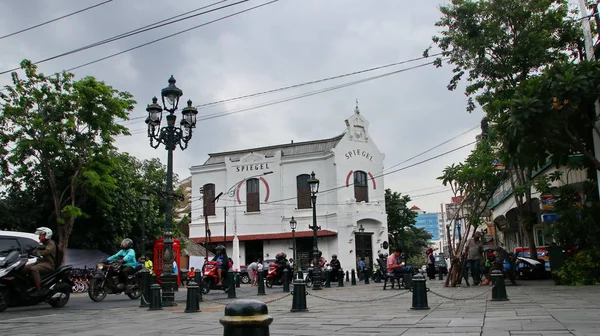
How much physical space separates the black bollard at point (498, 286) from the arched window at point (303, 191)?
1046 inches

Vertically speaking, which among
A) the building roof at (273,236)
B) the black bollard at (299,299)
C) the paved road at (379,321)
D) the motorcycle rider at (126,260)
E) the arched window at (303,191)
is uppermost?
the arched window at (303,191)

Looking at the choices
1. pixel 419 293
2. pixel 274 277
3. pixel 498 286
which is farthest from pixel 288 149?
pixel 419 293

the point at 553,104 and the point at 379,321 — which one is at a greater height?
the point at 553,104

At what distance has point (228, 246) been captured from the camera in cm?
3816

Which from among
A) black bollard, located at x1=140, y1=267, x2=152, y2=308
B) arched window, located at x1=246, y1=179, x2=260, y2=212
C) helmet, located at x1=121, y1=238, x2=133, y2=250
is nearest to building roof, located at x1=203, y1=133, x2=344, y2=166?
arched window, located at x1=246, y1=179, x2=260, y2=212

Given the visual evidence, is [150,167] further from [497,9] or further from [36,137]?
[497,9]

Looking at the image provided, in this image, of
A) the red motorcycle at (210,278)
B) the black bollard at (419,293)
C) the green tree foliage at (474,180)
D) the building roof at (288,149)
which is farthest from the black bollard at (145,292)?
the building roof at (288,149)

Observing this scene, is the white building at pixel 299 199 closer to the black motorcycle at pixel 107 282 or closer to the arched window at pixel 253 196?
the arched window at pixel 253 196

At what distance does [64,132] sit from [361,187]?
2114 cm

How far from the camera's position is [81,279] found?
2312 centimetres

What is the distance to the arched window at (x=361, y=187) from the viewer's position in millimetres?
36938

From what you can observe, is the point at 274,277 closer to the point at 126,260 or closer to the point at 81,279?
the point at 81,279

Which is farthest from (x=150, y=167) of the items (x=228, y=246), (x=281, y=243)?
(x=281, y=243)

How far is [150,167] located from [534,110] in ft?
131
